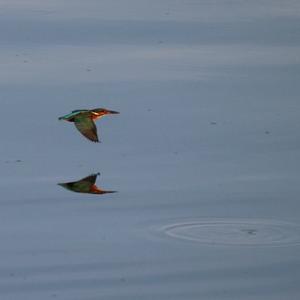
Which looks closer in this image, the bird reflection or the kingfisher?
the bird reflection

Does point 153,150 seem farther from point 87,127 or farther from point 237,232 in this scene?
point 237,232

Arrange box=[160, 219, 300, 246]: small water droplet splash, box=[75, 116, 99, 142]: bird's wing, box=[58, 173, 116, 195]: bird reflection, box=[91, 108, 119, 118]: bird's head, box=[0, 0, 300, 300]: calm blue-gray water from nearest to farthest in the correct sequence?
box=[0, 0, 300, 300]: calm blue-gray water → box=[160, 219, 300, 246]: small water droplet splash → box=[58, 173, 116, 195]: bird reflection → box=[75, 116, 99, 142]: bird's wing → box=[91, 108, 119, 118]: bird's head

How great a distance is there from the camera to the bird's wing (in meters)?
7.57

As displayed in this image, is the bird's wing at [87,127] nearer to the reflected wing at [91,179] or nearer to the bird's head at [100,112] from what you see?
the bird's head at [100,112]

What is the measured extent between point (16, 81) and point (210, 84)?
1180 millimetres

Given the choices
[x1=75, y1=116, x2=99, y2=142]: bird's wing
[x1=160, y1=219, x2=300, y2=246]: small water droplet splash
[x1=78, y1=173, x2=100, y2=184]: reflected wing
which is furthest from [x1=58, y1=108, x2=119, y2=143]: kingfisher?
[x1=160, y1=219, x2=300, y2=246]: small water droplet splash

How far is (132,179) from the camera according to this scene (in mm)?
7117

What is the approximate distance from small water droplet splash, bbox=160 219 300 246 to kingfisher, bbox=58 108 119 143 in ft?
3.93

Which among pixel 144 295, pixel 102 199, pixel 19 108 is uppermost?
pixel 19 108

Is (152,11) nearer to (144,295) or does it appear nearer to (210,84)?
(210,84)

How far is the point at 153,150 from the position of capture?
24.8 feet

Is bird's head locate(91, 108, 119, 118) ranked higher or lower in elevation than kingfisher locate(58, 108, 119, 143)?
higher

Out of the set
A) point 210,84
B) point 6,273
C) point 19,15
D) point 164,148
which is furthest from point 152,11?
point 6,273

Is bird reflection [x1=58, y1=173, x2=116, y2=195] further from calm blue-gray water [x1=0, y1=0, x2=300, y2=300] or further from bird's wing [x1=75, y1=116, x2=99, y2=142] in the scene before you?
bird's wing [x1=75, y1=116, x2=99, y2=142]
